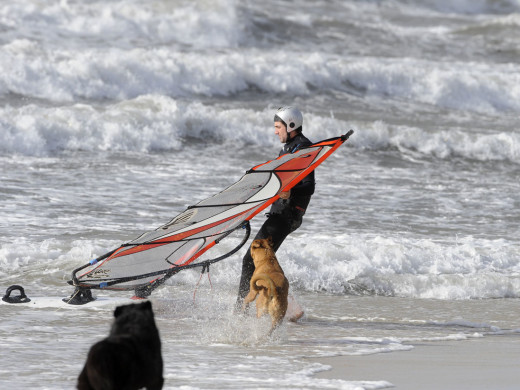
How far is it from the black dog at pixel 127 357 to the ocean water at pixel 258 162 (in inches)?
50.6

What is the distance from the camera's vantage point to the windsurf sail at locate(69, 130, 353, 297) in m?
6.38

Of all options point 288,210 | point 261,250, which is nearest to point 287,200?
point 288,210

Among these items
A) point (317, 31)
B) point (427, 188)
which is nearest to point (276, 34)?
point (317, 31)

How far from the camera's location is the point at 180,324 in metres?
6.80

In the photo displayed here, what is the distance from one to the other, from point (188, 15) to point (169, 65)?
675 centimetres

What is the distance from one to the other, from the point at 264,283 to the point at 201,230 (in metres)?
0.82

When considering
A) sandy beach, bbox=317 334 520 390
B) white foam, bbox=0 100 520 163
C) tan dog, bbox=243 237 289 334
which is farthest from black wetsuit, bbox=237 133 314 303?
white foam, bbox=0 100 520 163

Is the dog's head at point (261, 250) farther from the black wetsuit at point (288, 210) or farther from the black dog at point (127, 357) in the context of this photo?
the black dog at point (127, 357)

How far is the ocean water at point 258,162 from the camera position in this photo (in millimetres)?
6492

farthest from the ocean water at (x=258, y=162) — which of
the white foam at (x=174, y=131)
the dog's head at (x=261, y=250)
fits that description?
the dog's head at (x=261, y=250)

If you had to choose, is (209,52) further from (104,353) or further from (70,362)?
(104,353)

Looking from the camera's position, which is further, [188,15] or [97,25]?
[188,15]

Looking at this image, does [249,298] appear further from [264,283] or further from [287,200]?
[287,200]

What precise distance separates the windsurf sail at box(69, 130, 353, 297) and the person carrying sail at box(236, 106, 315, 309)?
0.54ft
